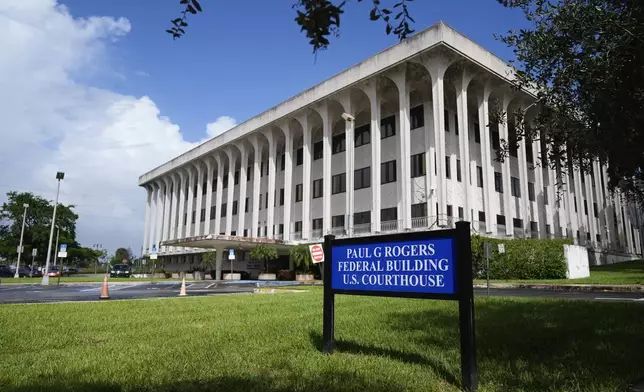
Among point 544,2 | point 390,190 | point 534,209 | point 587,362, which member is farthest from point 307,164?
point 587,362

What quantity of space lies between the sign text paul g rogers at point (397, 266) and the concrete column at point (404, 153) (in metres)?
25.8

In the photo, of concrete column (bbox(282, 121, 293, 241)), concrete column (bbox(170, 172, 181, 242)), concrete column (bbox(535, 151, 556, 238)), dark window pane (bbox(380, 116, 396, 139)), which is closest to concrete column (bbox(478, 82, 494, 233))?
dark window pane (bbox(380, 116, 396, 139))

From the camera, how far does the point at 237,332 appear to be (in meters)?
6.72

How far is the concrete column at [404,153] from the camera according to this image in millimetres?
30938

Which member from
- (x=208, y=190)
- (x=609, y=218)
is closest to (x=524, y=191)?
(x=609, y=218)

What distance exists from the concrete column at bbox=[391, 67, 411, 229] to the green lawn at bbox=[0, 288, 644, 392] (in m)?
22.0

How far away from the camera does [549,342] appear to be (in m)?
5.68

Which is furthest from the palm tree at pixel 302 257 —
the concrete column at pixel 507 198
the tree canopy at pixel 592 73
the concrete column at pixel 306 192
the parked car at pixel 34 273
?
the parked car at pixel 34 273

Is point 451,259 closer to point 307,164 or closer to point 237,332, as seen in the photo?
point 237,332

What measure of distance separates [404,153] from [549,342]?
2644 centimetres

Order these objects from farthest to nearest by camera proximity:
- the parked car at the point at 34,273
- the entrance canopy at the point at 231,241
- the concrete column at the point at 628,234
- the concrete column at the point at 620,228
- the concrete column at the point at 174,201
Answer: the concrete column at the point at 174,201 → the parked car at the point at 34,273 → the concrete column at the point at 628,234 → the concrete column at the point at 620,228 → the entrance canopy at the point at 231,241

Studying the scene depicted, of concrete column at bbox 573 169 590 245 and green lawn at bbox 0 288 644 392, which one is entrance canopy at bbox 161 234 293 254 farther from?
green lawn at bbox 0 288 644 392

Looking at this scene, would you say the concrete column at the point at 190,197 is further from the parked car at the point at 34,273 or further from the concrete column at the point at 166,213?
the parked car at the point at 34,273

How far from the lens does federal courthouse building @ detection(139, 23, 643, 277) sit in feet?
102
